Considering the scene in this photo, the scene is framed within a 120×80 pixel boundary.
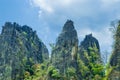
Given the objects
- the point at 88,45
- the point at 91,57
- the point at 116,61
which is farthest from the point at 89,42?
the point at 116,61

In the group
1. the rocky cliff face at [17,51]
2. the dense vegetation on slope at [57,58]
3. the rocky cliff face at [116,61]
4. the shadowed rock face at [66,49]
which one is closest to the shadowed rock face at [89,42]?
the dense vegetation on slope at [57,58]

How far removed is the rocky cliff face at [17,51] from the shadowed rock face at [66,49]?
14610 mm

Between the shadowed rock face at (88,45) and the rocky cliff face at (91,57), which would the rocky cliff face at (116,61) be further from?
the shadowed rock face at (88,45)

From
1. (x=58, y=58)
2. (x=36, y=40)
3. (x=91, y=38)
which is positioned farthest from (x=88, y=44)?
(x=36, y=40)

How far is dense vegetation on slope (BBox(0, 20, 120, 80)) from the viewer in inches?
3415

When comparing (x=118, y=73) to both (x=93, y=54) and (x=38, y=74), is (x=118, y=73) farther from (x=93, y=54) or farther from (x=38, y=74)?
(x=38, y=74)

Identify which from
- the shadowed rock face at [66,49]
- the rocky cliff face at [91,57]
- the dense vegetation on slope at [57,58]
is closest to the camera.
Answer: the dense vegetation on slope at [57,58]

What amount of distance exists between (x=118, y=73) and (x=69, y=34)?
104 ft

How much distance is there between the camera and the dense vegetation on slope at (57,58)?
285 feet

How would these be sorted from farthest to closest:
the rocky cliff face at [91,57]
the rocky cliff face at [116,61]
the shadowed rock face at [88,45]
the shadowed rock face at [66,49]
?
the shadowed rock face at [88,45]
the shadowed rock face at [66,49]
the rocky cliff face at [91,57]
the rocky cliff face at [116,61]

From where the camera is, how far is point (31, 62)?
4449 inches

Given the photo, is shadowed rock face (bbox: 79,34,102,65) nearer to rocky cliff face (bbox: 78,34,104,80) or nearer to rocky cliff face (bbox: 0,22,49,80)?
rocky cliff face (bbox: 78,34,104,80)

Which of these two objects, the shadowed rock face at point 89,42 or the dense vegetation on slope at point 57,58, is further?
the shadowed rock face at point 89,42

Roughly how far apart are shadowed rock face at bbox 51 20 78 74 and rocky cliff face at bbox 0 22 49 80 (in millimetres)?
14610
